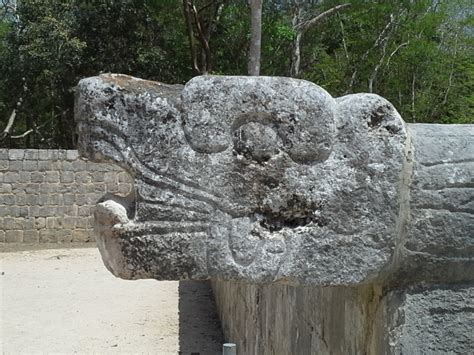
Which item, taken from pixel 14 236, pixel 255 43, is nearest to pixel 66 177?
pixel 14 236

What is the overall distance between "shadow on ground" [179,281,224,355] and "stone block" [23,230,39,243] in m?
4.31

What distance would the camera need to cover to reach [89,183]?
12086 mm

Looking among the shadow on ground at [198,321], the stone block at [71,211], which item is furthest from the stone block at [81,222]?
the shadow on ground at [198,321]

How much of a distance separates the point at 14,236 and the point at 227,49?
732cm

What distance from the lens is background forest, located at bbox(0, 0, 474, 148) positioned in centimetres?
1542

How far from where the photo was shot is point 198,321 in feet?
22.5

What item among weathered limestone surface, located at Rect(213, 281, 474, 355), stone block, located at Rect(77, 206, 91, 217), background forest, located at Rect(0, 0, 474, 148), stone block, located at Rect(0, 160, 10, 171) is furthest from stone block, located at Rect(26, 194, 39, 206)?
weathered limestone surface, located at Rect(213, 281, 474, 355)

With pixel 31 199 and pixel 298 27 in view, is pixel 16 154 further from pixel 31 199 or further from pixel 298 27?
pixel 298 27

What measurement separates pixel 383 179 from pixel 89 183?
36.4ft

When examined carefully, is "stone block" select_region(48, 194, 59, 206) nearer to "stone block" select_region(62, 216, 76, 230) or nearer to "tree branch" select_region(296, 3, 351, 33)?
"stone block" select_region(62, 216, 76, 230)

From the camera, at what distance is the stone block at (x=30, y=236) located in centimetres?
1188

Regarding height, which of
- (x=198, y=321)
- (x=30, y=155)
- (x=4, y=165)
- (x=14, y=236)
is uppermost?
(x=30, y=155)

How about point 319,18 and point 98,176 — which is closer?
point 98,176

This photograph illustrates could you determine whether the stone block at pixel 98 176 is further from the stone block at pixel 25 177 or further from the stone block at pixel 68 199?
the stone block at pixel 25 177
